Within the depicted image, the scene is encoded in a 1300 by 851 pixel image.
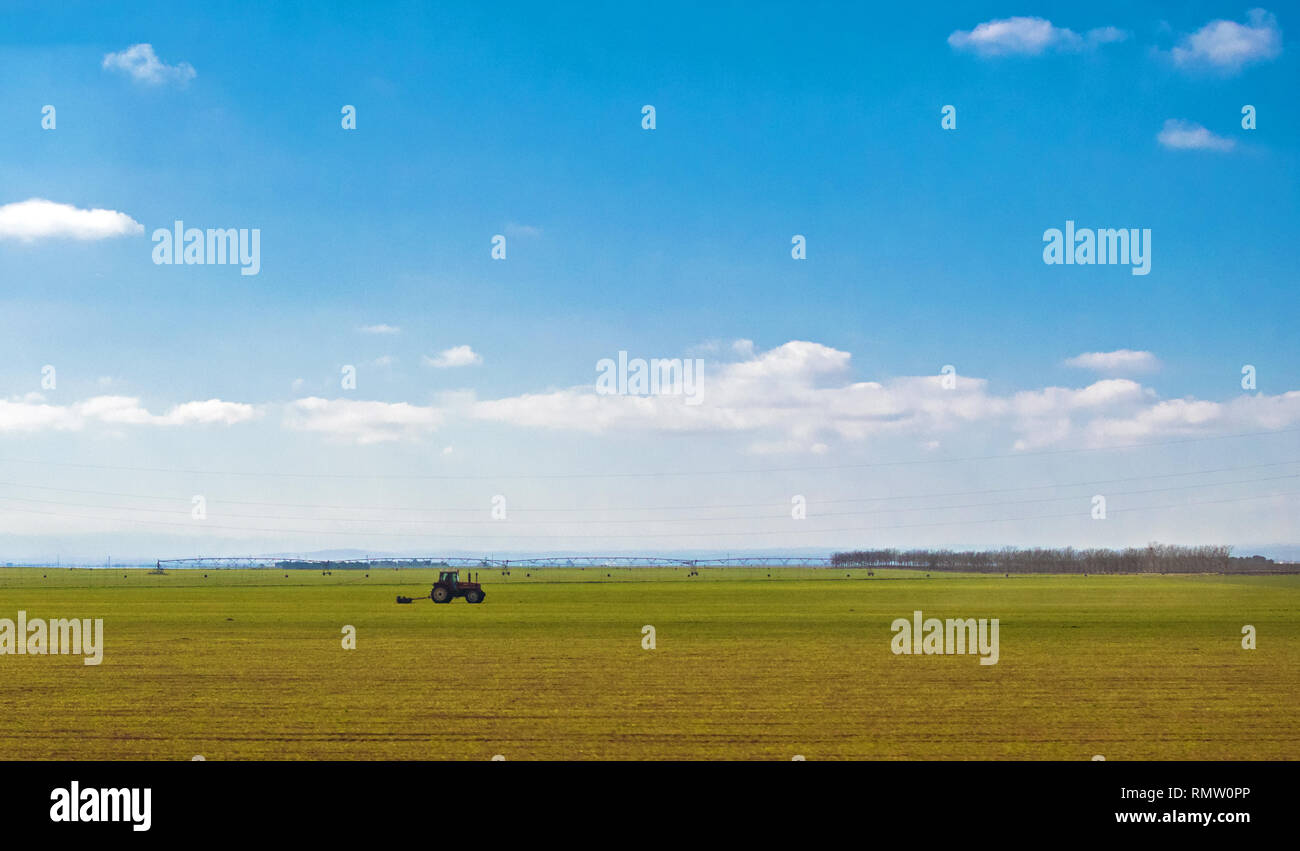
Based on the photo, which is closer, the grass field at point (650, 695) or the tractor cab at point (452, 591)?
the grass field at point (650, 695)

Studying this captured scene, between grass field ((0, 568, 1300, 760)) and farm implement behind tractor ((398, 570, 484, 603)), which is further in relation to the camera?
farm implement behind tractor ((398, 570, 484, 603))

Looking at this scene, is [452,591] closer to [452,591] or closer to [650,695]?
[452,591]

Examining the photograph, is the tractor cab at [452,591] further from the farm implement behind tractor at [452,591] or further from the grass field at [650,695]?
the grass field at [650,695]

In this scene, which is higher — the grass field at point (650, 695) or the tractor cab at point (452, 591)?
the grass field at point (650, 695)

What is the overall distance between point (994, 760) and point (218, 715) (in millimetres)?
14304

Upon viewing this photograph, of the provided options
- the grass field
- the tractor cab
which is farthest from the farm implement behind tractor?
the grass field

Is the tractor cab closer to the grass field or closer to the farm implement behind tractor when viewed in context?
the farm implement behind tractor

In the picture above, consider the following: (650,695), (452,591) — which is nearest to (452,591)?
(452,591)

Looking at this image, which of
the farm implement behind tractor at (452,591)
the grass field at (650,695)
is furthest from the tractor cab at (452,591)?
the grass field at (650,695)
